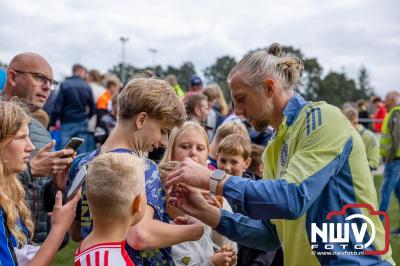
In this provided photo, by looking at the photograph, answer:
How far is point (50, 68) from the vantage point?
4137mm

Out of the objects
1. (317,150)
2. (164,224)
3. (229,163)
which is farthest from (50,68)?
(317,150)

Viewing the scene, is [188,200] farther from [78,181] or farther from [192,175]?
[78,181]

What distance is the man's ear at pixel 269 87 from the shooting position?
8.98ft

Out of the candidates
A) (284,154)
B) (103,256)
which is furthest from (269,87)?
(103,256)

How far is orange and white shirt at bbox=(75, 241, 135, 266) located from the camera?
85.2 inches

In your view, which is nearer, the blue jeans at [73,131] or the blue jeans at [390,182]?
the blue jeans at [390,182]

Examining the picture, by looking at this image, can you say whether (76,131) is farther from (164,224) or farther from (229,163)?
(164,224)

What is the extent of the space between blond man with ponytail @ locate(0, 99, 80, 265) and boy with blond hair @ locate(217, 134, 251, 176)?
2.13 meters

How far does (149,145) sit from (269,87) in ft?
2.30

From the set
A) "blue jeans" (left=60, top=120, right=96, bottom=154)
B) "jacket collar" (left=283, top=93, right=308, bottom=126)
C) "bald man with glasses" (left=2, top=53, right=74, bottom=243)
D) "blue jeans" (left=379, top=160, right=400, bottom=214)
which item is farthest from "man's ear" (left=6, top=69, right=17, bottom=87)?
"blue jeans" (left=379, top=160, right=400, bottom=214)

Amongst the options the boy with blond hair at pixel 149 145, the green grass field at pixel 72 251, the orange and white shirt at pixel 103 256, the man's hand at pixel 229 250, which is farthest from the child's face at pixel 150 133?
Answer: the green grass field at pixel 72 251

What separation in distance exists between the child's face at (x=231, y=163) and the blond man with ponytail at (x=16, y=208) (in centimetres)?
211

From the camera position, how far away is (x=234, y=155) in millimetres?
4691

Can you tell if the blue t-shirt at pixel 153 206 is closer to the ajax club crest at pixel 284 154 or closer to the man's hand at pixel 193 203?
the man's hand at pixel 193 203
